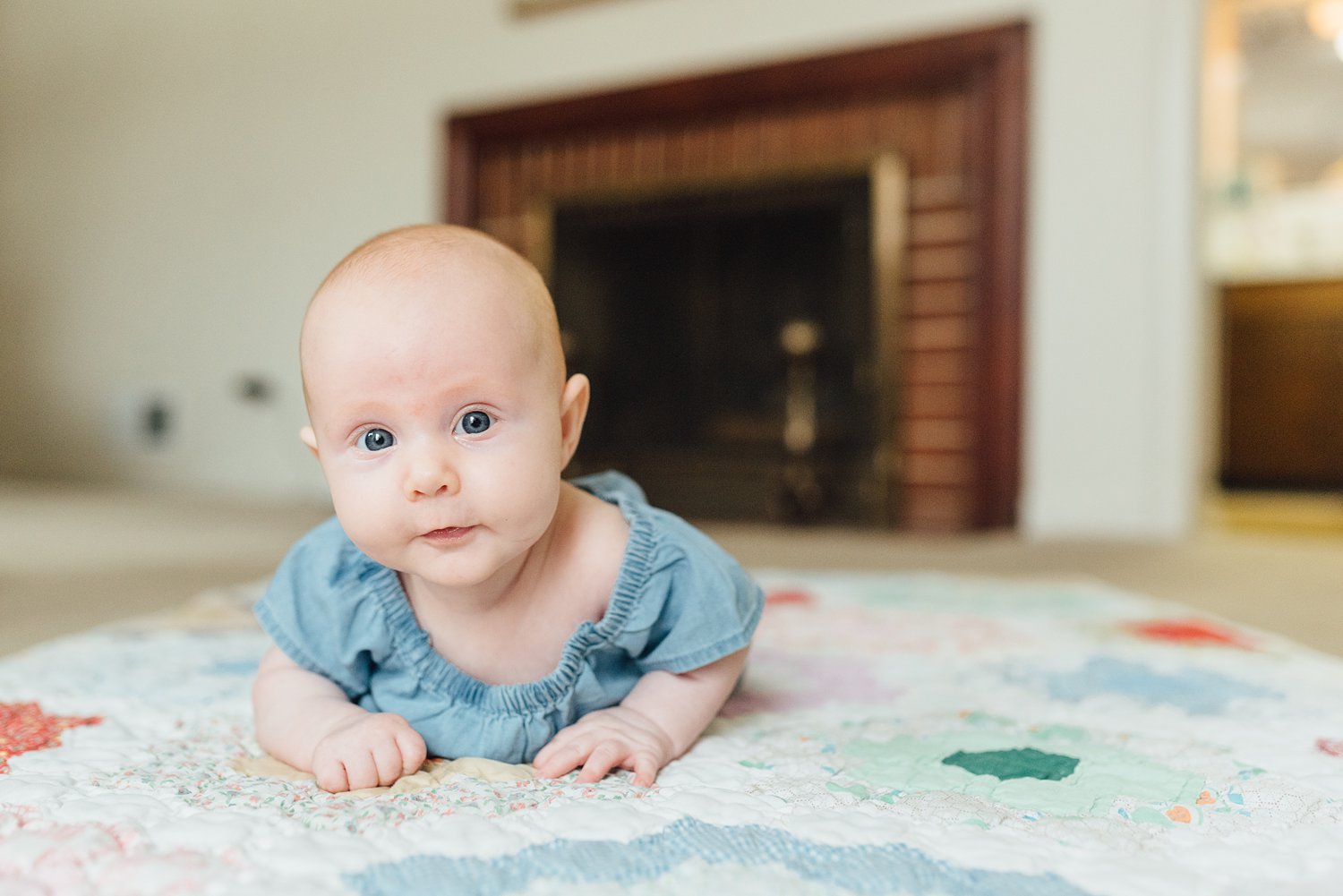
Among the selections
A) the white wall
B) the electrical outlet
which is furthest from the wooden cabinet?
the electrical outlet

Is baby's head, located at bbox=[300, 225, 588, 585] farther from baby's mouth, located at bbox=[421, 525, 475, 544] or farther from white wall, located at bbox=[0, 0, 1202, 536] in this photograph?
white wall, located at bbox=[0, 0, 1202, 536]

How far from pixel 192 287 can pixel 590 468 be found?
166cm

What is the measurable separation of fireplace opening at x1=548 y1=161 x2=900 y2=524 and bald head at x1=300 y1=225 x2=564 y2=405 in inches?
81.6

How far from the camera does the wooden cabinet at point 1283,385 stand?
4203 mm

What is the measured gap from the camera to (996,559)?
75.0 inches

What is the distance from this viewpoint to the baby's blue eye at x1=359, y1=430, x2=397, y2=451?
21.6 inches

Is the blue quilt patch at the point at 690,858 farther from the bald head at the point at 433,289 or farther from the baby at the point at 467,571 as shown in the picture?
the bald head at the point at 433,289

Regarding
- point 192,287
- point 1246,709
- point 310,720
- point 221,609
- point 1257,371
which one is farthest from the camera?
point 1257,371

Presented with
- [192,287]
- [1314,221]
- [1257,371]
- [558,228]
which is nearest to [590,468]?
[558,228]

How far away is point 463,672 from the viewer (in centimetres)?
63

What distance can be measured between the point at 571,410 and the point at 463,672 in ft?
0.60

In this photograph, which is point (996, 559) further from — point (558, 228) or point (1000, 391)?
point (558, 228)

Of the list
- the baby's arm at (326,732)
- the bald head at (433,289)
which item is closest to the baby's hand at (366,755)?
the baby's arm at (326,732)

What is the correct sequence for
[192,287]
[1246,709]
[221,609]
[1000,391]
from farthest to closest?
1. [192,287]
2. [1000,391]
3. [221,609]
4. [1246,709]
